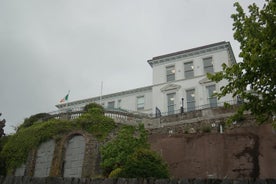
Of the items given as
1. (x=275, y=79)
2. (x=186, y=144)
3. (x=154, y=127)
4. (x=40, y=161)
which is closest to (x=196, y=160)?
(x=186, y=144)

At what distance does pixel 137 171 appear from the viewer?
16031 millimetres

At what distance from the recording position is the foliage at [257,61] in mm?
10672

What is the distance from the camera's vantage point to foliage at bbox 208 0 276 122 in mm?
10672

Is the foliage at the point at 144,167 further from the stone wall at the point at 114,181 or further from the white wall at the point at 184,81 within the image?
the white wall at the point at 184,81

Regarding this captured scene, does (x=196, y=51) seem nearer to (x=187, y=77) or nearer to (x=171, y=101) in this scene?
(x=187, y=77)

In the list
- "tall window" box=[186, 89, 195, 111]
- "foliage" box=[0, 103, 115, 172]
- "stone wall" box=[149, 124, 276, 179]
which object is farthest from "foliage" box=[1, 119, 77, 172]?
"tall window" box=[186, 89, 195, 111]

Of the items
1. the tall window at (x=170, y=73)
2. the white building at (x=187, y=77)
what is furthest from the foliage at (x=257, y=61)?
the tall window at (x=170, y=73)

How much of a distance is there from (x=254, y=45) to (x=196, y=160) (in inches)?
411

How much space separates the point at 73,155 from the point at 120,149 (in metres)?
4.27

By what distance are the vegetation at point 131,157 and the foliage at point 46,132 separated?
4.88 ft

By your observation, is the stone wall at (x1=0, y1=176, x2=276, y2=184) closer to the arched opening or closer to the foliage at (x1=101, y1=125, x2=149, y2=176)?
the foliage at (x1=101, y1=125, x2=149, y2=176)

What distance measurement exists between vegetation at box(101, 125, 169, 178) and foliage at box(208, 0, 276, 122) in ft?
20.5

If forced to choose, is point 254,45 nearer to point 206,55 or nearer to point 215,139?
point 215,139

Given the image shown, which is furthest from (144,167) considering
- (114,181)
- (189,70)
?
(189,70)
